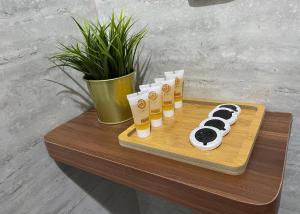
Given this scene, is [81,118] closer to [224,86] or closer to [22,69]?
[22,69]

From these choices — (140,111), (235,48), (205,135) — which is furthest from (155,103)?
(235,48)

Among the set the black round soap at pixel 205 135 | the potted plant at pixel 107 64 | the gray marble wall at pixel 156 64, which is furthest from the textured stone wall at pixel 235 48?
the black round soap at pixel 205 135

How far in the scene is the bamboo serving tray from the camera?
50cm

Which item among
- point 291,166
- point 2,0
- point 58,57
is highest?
point 2,0

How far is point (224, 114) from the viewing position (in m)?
0.64

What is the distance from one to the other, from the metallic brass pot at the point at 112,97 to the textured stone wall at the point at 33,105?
5.4 inches

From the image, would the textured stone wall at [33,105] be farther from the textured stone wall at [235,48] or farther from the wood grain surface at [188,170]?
the textured stone wall at [235,48]

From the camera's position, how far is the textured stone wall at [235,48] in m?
0.61

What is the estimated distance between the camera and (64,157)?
706mm

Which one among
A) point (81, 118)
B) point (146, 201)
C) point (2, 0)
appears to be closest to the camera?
point (2, 0)

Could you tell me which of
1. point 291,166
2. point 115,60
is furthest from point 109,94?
point 291,166

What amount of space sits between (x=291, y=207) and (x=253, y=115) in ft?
1.09

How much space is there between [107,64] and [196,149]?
0.34 metres

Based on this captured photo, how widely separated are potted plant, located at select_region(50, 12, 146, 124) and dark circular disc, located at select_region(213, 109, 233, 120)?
255 millimetres
